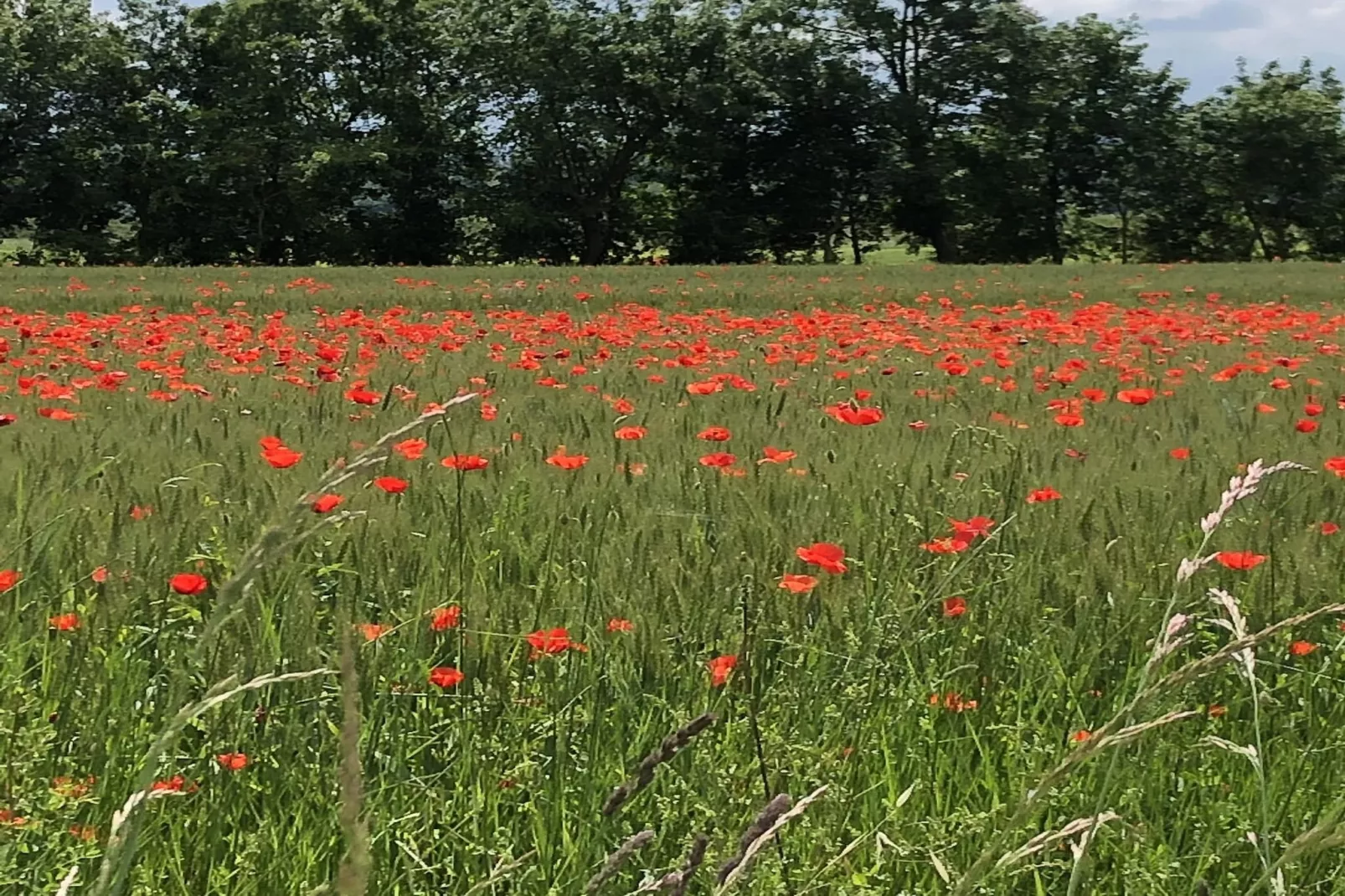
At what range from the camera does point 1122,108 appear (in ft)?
144

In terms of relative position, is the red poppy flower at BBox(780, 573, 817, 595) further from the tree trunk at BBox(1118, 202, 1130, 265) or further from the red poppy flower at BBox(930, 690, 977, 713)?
the tree trunk at BBox(1118, 202, 1130, 265)

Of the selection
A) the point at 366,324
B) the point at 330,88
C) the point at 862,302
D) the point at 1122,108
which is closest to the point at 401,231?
the point at 330,88

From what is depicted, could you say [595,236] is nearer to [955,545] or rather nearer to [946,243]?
[946,243]

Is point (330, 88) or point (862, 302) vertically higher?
point (330, 88)

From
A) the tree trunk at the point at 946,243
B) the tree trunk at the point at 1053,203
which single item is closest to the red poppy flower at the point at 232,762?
the tree trunk at the point at 946,243

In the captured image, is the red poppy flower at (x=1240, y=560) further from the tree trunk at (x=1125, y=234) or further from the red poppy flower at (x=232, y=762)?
the tree trunk at (x=1125, y=234)

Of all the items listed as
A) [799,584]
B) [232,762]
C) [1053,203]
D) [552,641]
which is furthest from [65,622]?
[1053,203]

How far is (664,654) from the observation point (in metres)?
1.97

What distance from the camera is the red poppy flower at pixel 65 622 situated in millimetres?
1857

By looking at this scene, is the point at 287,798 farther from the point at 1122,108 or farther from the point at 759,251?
the point at 1122,108

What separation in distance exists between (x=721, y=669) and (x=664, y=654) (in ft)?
0.60

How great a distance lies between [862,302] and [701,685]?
11244 mm

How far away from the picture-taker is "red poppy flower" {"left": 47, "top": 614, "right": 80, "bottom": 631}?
1857 mm

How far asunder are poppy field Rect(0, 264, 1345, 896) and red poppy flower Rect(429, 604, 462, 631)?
0.05 feet
